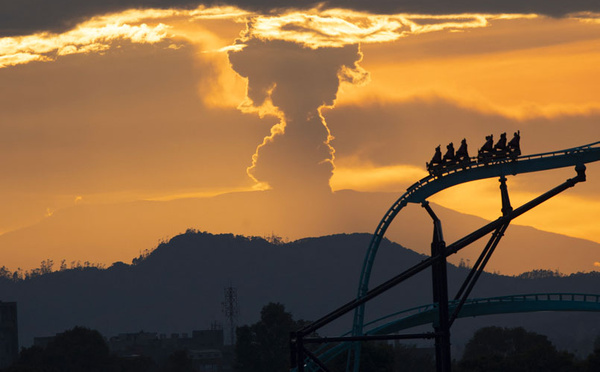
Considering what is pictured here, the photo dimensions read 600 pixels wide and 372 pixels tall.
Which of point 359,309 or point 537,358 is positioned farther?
point 537,358

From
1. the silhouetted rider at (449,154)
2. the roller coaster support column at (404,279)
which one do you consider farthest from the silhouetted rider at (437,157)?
the roller coaster support column at (404,279)

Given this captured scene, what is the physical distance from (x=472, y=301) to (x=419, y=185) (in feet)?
37.5

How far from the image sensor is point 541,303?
103 m

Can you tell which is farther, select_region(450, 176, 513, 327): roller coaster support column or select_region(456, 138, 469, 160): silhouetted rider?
select_region(456, 138, 469, 160): silhouetted rider

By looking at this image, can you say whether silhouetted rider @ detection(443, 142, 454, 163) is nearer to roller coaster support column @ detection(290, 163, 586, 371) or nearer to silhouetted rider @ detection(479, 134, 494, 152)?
silhouetted rider @ detection(479, 134, 494, 152)

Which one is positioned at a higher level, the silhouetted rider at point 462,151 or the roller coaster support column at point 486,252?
the silhouetted rider at point 462,151

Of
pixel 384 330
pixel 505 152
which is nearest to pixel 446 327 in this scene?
pixel 505 152

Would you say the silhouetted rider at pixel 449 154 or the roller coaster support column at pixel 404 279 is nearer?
the roller coaster support column at pixel 404 279

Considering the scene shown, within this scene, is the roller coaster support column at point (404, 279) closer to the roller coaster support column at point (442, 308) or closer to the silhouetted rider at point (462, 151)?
the roller coaster support column at point (442, 308)

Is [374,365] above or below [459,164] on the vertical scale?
below

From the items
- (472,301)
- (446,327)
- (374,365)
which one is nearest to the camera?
(446,327)

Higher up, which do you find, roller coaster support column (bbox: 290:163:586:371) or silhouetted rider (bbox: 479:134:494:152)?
silhouetted rider (bbox: 479:134:494:152)

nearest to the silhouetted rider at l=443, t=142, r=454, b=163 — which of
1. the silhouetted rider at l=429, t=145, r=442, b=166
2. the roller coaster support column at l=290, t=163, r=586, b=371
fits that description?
the silhouetted rider at l=429, t=145, r=442, b=166

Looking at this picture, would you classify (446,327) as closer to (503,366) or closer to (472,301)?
(472,301)
